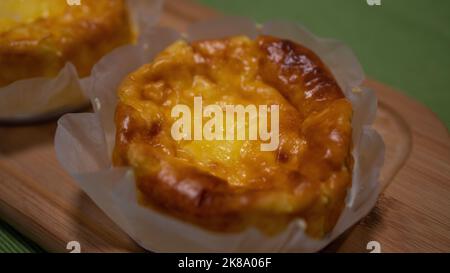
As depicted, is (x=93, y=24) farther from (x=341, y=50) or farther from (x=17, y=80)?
(x=341, y=50)

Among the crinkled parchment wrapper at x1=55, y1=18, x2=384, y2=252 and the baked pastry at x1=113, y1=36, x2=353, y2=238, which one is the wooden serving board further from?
the baked pastry at x1=113, y1=36, x2=353, y2=238

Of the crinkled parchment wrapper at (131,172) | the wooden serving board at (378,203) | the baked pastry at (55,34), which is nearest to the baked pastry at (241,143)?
the crinkled parchment wrapper at (131,172)

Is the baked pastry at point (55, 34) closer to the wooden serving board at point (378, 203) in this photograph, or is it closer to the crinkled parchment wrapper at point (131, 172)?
the crinkled parchment wrapper at point (131, 172)

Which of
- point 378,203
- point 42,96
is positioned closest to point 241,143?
point 378,203

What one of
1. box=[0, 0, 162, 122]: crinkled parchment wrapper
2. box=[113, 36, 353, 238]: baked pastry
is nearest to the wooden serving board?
box=[0, 0, 162, 122]: crinkled parchment wrapper

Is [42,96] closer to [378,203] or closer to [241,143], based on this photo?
[241,143]

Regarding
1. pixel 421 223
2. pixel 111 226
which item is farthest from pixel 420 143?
pixel 111 226
